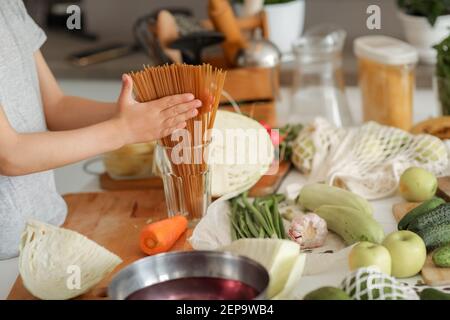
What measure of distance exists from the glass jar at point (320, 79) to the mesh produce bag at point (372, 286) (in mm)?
1056

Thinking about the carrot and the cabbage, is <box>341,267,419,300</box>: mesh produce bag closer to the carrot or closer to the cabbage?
the cabbage

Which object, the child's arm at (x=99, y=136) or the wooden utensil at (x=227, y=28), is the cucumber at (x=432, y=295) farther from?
the wooden utensil at (x=227, y=28)

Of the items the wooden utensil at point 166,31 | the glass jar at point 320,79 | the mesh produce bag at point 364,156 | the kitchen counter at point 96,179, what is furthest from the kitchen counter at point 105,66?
the mesh produce bag at point 364,156

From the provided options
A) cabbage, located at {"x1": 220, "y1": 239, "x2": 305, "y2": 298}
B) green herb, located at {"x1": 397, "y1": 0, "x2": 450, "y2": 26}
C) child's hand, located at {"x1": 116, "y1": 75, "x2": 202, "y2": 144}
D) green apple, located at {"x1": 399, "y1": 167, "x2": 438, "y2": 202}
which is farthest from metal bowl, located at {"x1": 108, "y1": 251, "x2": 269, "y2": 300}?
green herb, located at {"x1": 397, "y1": 0, "x2": 450, "y2": 26}

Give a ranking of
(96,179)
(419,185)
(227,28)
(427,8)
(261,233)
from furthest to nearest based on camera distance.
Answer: (427,8) < (227,28) < (96,179) < (419,185) < (261,233)

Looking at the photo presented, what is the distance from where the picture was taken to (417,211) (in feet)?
5.13

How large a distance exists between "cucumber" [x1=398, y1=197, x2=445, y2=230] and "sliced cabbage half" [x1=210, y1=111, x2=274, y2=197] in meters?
0.33

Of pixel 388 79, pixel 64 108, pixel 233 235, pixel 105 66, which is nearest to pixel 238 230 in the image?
pixel 233 235

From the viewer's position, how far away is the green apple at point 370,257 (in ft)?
4.40

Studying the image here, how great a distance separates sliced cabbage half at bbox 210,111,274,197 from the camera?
1.74 metres

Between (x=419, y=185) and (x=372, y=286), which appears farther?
(x=419, y=185)

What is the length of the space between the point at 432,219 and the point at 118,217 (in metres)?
0.61

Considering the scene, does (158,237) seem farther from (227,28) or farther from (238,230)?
(227,28)

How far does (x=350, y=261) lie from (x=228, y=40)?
106 centimetres
